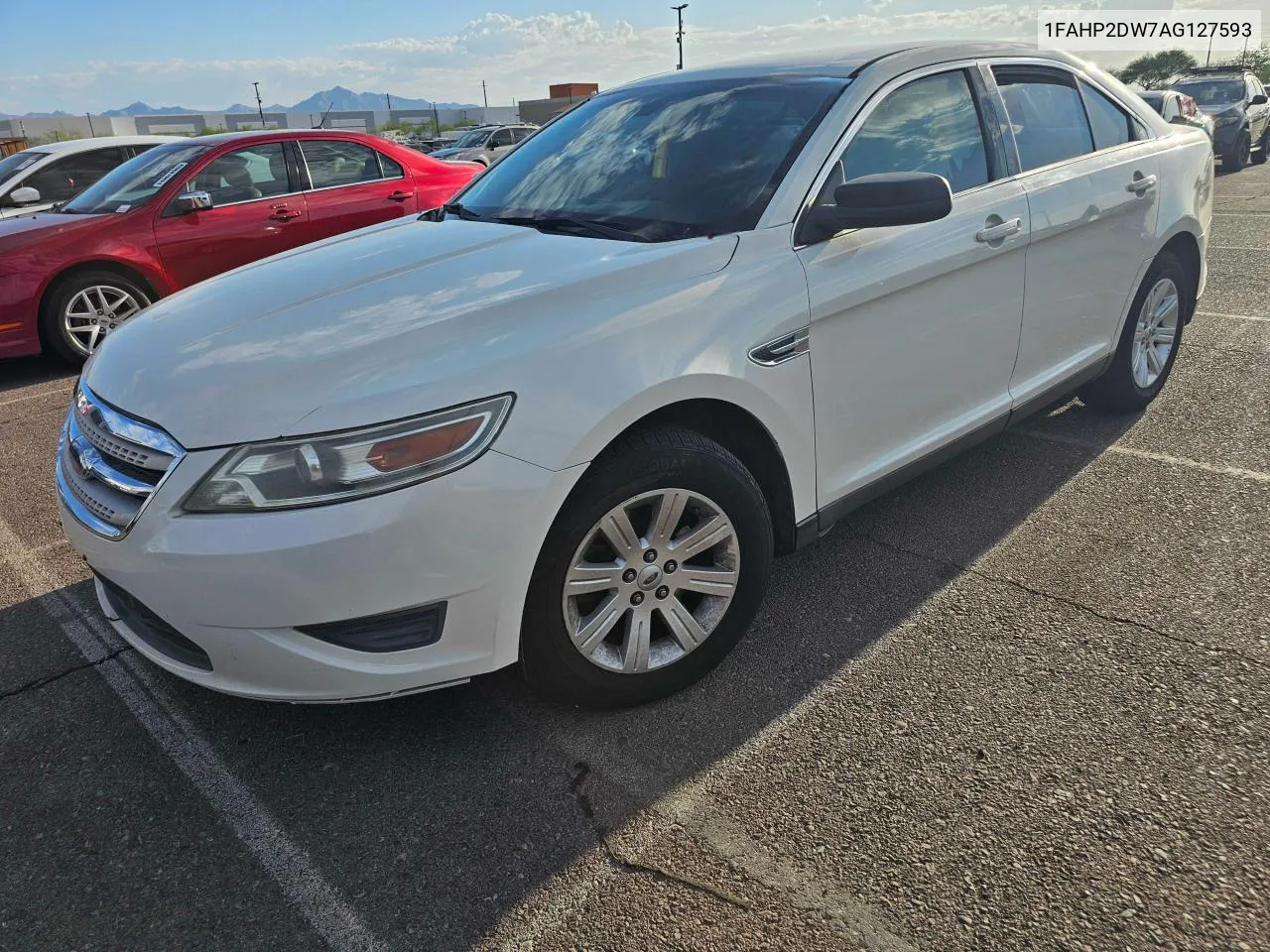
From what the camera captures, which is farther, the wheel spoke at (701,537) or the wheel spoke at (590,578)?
the wheel spoke at (701,537)

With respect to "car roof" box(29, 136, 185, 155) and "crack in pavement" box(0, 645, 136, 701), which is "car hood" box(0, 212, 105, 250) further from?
"crack in pavement" box(0, 645, 136, 701)

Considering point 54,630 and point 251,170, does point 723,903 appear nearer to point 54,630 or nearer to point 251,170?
point 54,630

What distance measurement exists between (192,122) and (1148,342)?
9439cm

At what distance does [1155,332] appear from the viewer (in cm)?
453

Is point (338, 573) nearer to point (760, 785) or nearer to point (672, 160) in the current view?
point (760, 785)

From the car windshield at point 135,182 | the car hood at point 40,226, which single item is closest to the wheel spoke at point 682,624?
Answer: the car hood at point 40,226

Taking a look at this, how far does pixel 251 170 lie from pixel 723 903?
22.2ft

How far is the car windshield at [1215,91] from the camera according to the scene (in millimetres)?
17403

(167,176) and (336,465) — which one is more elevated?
(167,176)

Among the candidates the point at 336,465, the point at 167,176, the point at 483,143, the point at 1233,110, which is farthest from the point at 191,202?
the point at 483,143

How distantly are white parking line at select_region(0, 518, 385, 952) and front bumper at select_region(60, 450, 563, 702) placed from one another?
1.04 ft

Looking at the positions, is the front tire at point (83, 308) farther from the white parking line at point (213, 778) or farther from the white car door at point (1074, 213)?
the white car door at point (1074, 213)

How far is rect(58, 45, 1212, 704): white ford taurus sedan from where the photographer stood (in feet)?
6.62

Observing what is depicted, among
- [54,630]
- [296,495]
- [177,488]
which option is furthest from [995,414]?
[54,630]
